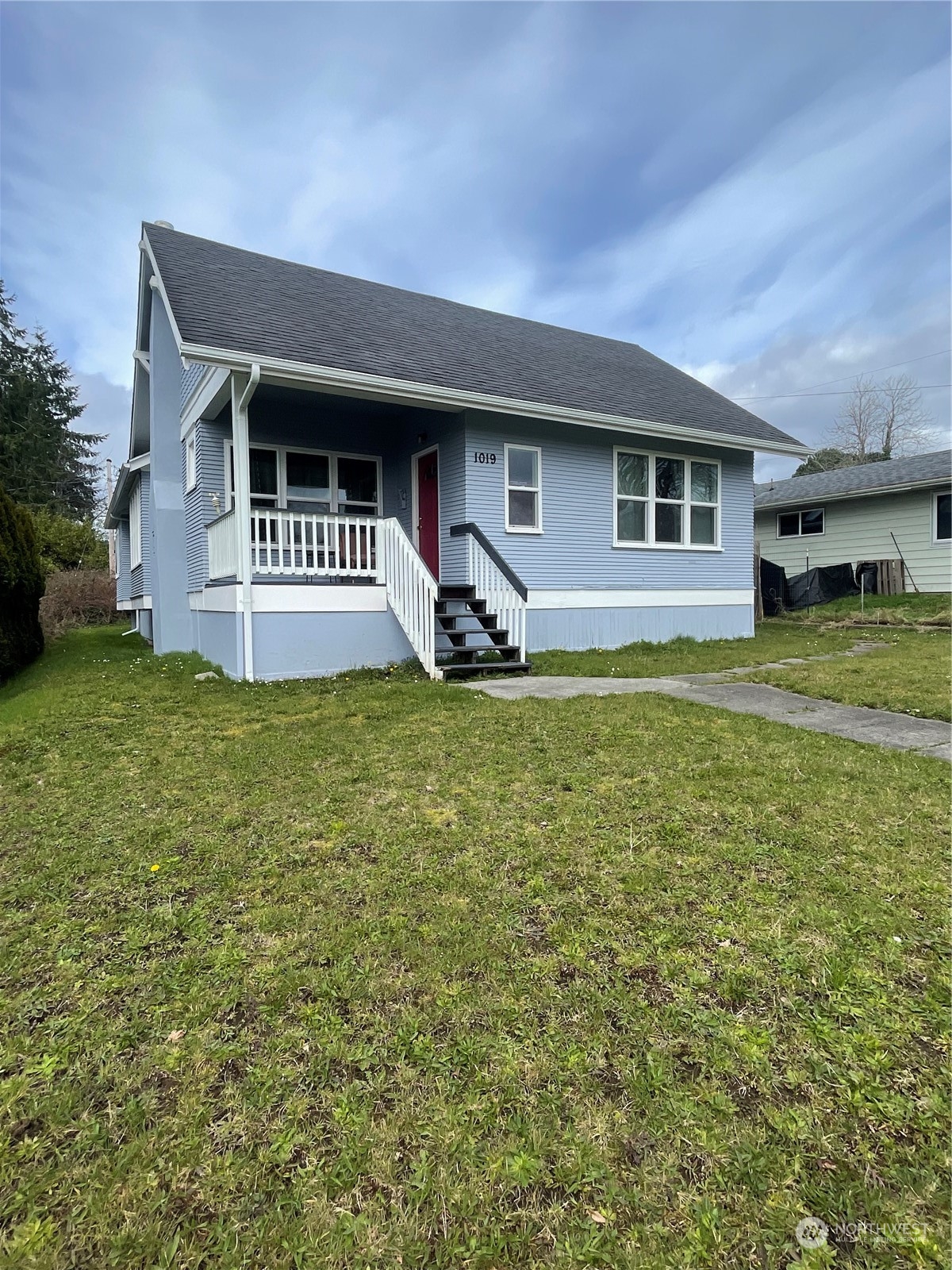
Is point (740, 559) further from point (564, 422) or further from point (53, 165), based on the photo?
point (53, 165)

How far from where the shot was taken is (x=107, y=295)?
66.1 ft

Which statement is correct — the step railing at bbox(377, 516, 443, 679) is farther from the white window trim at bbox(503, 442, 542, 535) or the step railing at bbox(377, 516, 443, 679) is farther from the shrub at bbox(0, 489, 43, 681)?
the shrub at bbox(0, 489, 43, 681)

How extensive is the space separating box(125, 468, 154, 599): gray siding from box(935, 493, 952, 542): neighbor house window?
18.6m

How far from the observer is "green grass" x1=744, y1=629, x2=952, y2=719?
5.84 metres

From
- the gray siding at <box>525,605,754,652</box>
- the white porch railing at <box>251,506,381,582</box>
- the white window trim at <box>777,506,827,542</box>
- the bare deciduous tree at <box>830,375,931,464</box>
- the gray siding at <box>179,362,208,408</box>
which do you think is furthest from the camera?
the bare deciduous tree at <box>830,375,931,464</box>

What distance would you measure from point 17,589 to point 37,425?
3243 centimetres

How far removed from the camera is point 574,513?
34.0 ft

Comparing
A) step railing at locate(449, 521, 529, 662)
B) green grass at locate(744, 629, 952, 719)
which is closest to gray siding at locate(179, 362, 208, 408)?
step railing at locate(449, 521, 529, 662)

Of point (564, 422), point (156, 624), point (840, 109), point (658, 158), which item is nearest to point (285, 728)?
point (564, 422)

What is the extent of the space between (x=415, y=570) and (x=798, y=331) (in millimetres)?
59488

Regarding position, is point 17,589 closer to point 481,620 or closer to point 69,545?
point 481,620

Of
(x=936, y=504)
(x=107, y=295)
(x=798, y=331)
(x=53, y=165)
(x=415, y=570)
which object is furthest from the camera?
(x=798, y=331)

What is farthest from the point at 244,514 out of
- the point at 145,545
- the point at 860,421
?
the point at 860,421

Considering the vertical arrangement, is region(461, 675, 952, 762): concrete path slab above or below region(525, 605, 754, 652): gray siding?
below
